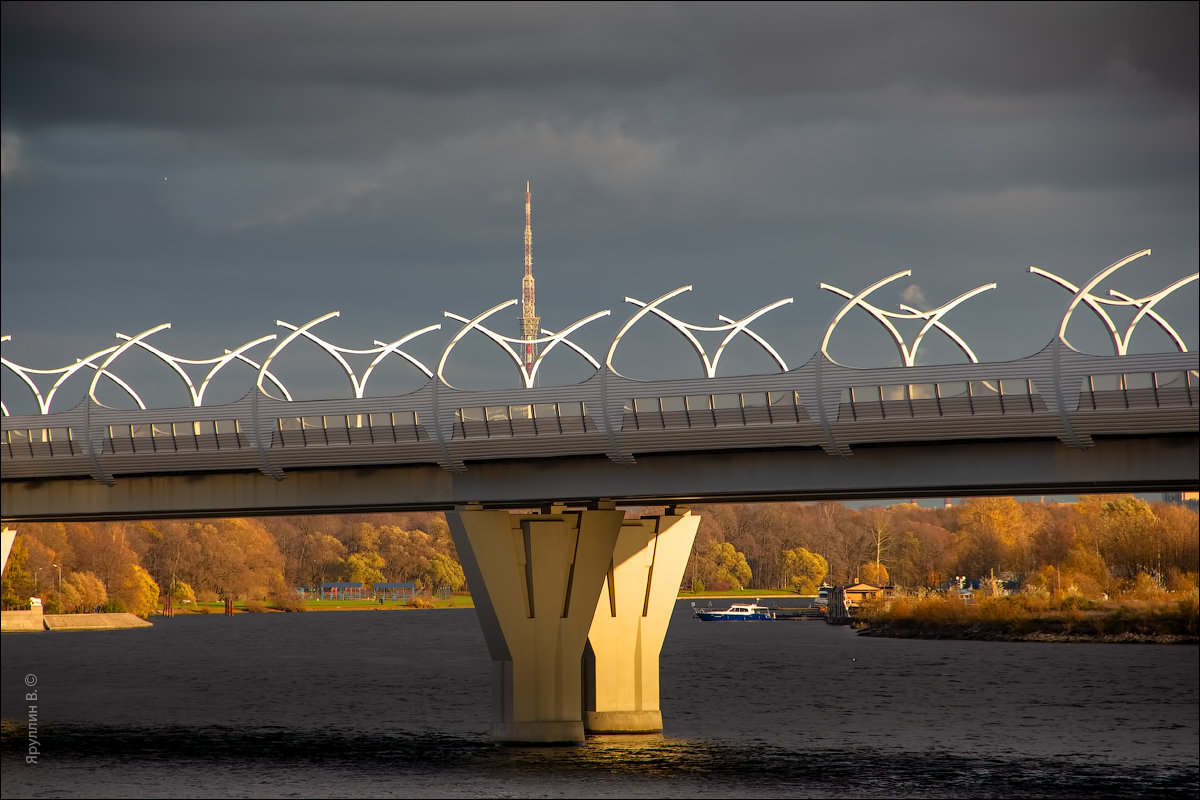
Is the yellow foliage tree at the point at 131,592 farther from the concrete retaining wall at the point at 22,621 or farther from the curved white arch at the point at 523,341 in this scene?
the curved white arch at the point at 523,341

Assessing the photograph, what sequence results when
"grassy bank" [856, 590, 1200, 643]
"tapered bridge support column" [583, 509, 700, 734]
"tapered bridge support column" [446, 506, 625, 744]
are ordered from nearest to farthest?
"tapered bridge support column" [446, 506, 625, 744] → "tapered bridge support column" [583, 509, 700, 734] → "grassy bank" [856, 590, 1200, 643]

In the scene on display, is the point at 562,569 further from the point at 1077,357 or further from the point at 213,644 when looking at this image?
the point at 213,644

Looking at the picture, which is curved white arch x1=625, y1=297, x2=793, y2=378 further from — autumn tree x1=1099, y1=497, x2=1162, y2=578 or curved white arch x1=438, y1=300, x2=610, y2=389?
autumn tree x1=1099, y1=497, x2=1162, y2=578

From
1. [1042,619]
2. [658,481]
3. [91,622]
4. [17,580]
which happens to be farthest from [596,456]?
[91,622]

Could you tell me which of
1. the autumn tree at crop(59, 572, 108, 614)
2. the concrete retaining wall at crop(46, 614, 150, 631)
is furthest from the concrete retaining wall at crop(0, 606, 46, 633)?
the autumn tree at crop(59, 572, 108, 614)

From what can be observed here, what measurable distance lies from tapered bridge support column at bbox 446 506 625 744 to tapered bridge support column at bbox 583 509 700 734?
10.7 ft

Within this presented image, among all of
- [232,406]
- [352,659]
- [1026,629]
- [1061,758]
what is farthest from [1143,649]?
[232,406]

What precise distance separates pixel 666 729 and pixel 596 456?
17.4m

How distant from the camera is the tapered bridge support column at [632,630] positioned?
200ft

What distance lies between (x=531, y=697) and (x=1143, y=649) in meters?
96.1

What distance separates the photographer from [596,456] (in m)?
56.2

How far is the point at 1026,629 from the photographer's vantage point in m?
151

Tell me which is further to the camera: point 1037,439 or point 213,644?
point 213,644

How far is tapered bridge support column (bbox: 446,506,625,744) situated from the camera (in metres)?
56.6
